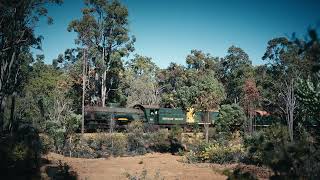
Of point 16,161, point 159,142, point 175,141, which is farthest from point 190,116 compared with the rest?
point 16,161

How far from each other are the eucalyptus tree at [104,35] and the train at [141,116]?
9.08m

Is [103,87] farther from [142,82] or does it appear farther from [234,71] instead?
[234,71]

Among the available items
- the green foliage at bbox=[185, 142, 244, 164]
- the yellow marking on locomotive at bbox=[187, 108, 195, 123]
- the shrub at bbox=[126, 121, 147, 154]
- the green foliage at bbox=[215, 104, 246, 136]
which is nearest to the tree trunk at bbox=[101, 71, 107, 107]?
the yellow marking on locomotive at bbox=[187, 108, 195, 123]

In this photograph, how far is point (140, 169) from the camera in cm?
1498

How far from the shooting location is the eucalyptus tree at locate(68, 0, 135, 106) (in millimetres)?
41156

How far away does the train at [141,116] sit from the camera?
30.7m

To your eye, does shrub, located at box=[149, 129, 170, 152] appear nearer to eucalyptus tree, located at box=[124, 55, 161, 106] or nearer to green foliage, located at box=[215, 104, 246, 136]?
green foliage, located at box=[215, 104, 246, 136]

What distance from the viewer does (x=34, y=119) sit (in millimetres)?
29297

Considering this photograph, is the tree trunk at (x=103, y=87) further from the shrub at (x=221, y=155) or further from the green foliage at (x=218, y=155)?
the shrub at (x=221, y=155)

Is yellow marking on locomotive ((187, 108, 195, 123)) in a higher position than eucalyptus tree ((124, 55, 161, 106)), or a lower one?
lower

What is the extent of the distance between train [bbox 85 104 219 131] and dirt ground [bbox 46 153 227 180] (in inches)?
456

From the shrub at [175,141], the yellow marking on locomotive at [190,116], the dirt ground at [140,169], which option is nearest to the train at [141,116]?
the yellow marking on locomotive at [190,116]

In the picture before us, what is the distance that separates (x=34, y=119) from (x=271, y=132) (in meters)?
21.7

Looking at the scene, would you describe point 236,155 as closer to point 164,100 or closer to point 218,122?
point 218,122
